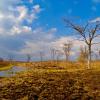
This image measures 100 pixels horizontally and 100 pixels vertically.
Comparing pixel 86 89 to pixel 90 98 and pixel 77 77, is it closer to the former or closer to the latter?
pixel 90 98

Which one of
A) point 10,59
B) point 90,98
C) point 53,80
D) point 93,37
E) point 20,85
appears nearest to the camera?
point 90,98

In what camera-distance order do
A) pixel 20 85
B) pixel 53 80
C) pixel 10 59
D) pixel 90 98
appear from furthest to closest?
pixel 10 59
pixel 53 80
pixel 20 85
pixel 90 98

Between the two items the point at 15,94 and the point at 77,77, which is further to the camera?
the point at 77,77

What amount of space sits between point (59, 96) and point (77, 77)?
36.0 feet

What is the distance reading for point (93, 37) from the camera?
55.4 m

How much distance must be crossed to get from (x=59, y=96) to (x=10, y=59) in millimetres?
163029

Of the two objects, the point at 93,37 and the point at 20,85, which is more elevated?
the point at 93,37

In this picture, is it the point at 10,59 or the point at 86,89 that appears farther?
the point at 10,59

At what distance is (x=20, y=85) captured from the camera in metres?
33.5

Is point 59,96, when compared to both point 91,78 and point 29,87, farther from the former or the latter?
point 91,78

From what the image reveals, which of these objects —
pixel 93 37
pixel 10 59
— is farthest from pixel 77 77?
pixel 10 59

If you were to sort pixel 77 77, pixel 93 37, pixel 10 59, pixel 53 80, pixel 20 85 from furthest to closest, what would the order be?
pixel 10 59
pixel 93 37
pixel 77 77
pixel 53 80
pixel 20 85

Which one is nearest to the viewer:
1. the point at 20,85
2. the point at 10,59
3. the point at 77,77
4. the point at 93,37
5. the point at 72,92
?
the point at 72,92

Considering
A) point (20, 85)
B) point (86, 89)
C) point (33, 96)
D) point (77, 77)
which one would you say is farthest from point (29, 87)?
point (77, 77)
